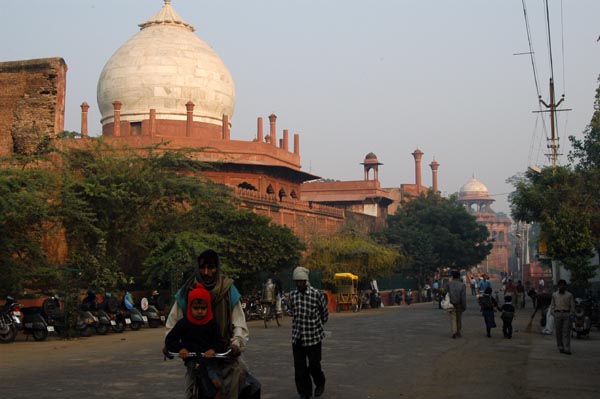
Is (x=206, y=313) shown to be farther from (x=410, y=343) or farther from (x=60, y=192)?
(x=60, y=192)

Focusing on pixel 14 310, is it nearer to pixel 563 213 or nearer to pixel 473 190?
pixel 563 213

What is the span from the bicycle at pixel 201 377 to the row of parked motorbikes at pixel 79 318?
1104 cm

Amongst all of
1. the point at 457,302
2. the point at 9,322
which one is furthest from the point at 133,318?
the point at 457,302

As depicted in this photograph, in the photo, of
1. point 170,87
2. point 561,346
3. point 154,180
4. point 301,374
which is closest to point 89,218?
point 154,180

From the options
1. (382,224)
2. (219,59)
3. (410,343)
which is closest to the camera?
(410,343)

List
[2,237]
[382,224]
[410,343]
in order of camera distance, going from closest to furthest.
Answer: [410,343], [2,237], [382,224]

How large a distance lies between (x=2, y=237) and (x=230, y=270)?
21.1 ft

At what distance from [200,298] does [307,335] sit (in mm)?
3040

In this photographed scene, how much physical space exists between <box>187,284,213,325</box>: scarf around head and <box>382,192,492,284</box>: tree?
3917 centimetres

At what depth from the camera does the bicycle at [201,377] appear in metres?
5.18

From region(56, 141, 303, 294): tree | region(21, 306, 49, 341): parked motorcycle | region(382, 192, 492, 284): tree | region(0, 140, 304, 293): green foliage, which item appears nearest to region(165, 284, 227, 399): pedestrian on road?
region(21, 306, 49, 341): parked motorcycle

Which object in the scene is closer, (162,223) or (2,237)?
(2,237)

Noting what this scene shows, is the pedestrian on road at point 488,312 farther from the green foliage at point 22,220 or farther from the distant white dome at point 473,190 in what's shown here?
the distant white dome at point 473,190

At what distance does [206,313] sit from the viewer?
5.18m
